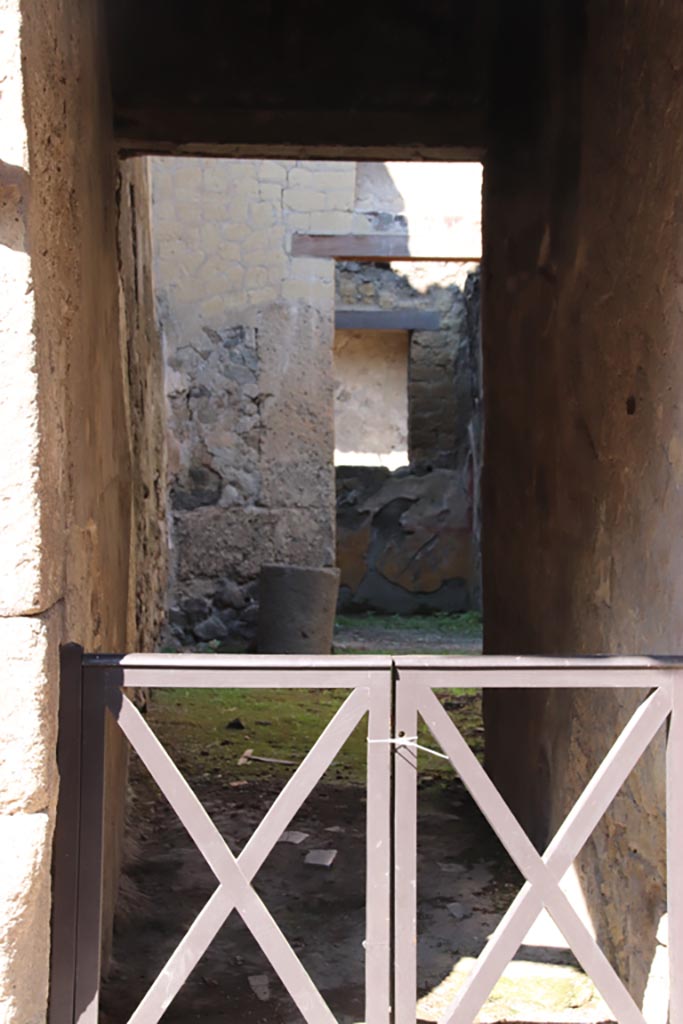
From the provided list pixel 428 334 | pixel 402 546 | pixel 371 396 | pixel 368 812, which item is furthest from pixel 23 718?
pixel 371 396

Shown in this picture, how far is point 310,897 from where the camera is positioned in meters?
3.30

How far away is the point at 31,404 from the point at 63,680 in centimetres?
47

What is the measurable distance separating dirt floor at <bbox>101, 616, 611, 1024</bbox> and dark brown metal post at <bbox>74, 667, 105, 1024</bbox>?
0.80 meters

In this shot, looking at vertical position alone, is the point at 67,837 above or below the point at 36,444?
below

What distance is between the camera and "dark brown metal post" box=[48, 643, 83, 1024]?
1788 millimetres

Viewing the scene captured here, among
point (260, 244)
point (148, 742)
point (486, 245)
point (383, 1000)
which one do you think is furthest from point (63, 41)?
point (260, 244)

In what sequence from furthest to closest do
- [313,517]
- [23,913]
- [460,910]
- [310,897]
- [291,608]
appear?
[313,517], [291,608], [310,897], [460,910], [23,913]

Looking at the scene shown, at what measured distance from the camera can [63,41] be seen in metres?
2.06

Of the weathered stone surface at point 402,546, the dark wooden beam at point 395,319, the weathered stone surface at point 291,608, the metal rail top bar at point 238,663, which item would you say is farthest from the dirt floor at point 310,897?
the dark wooden beam at point 395,319

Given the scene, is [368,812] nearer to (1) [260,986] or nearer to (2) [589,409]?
(1) [260,986]

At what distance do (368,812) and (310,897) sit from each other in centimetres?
161

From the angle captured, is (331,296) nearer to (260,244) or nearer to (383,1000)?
(260,244)

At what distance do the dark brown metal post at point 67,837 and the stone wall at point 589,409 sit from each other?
3.81 ft

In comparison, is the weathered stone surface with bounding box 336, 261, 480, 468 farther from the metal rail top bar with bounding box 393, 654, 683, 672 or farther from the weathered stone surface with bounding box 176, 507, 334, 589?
the metal rail top bar with bounding box 393, 654, 683, 672
